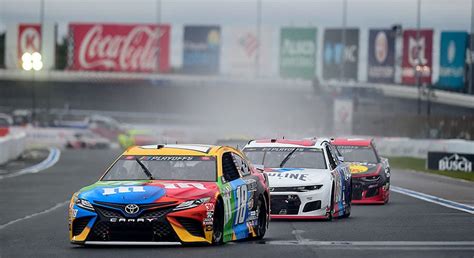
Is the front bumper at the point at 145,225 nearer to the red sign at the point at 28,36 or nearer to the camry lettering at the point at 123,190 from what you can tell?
the camry lettering at the point at 123,190

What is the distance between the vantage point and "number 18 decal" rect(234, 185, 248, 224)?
15.5 meters

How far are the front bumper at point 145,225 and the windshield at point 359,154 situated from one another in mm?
11681

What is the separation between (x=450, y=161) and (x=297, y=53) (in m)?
51.8

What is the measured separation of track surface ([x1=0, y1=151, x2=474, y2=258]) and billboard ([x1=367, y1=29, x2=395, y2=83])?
72642 mm

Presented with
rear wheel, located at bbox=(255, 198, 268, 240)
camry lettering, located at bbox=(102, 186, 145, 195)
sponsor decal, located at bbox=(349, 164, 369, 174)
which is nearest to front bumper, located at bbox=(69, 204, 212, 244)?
camry lettering, located at bbox=(102, 186, 145, 195)

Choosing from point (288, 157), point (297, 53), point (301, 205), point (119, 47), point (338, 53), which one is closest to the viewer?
point (301, 205)

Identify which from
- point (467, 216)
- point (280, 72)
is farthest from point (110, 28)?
point (467, 216)

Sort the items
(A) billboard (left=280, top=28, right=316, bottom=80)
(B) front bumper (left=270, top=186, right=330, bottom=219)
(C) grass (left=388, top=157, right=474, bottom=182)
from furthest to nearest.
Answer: (A) billboard (left=280, top=28, right=316, bottom=80), (C) grass (left=388, top=157, right=474, bottom=182), (B) front bumper (left=270, top=186, right=330, bottom=219)

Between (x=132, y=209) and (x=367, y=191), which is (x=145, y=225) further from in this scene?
(x=367, y=191)

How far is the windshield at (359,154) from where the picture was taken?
25781mm

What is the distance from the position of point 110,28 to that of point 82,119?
283 inches

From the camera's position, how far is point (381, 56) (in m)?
100

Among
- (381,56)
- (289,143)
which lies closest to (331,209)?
(289,143)

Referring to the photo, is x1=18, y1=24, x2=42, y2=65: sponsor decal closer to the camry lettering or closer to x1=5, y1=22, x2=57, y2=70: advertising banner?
x1=5, y1=22, x2=57, y2=70: advertising banner
